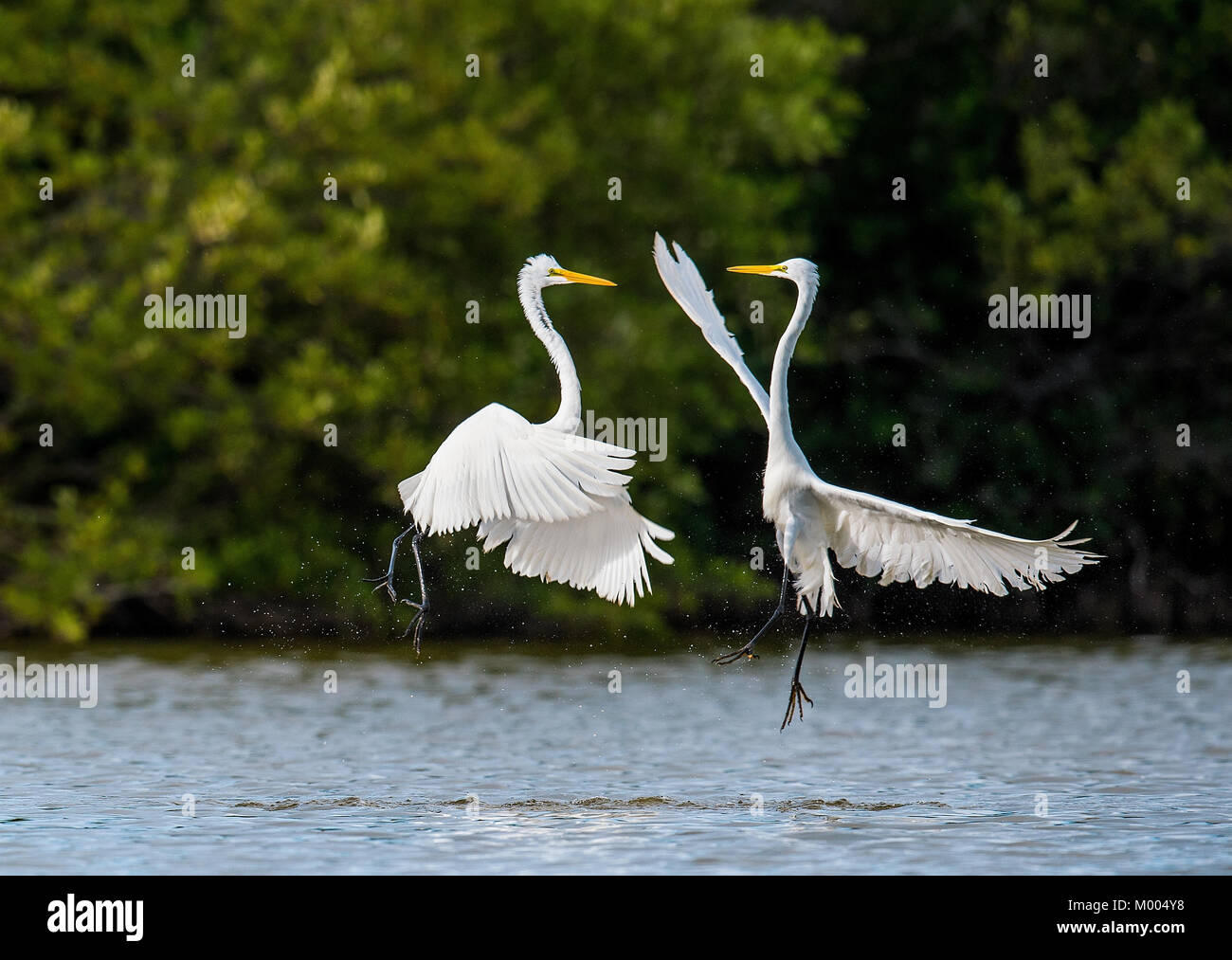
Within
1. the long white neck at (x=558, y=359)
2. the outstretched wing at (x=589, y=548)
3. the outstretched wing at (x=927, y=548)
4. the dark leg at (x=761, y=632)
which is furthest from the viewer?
the outstretched wing at (x=589, y=548)

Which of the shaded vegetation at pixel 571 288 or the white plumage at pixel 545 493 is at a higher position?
the shaded vegetation at pixel 571 288

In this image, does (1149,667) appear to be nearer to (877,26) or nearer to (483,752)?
(483,752)

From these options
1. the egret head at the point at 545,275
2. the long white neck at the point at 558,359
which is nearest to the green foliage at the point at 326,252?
the egret head at the point at 545,275

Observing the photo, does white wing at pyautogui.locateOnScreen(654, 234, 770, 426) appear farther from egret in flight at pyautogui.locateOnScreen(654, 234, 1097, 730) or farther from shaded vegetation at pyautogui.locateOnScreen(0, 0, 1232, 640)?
shaded vegetation at pyautogui.locateOnScreen(0, 0, 1232, 640)

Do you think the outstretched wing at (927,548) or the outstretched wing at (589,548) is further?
the outstretched wing at (589,548)

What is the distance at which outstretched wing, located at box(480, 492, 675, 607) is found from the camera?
10.2m

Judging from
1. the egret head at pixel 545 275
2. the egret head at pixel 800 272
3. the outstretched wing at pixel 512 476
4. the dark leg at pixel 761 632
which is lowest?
the dark leg at pixel 761 632

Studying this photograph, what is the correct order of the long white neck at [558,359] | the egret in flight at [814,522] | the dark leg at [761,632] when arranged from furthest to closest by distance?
1. the long white neck at [558,359]
2. the dark leg at [761,632]
3. the egret in flight at [814,522]

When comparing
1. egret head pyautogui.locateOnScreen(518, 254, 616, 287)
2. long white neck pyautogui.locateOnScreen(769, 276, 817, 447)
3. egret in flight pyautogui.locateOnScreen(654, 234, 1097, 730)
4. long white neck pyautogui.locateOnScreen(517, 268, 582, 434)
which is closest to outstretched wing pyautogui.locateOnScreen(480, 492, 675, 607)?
long white neck pyautogui.locateOnScreen(517, 268, 582, 434)

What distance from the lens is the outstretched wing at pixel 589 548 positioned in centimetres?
1023

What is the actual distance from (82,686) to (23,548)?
318 centimetres

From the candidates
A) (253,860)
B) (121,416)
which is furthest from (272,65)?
(253,860)

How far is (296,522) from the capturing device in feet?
66.0

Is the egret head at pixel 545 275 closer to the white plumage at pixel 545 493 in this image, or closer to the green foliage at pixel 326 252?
the white plumage at pixel 545 493
